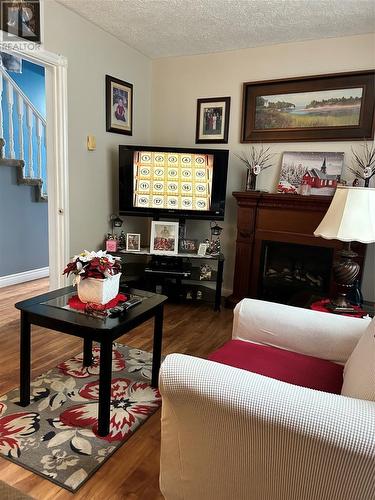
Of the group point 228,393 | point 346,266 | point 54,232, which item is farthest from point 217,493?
point 54,232

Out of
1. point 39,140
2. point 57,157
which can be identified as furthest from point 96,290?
point 39,140

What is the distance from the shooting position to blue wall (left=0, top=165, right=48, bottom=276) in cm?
405

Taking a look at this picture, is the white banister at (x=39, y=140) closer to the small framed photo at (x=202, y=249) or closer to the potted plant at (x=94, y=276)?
the small framed photo at (x=202, y=249)

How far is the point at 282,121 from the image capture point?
3.48 m

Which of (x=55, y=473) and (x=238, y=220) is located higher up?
(x=238, y=220)

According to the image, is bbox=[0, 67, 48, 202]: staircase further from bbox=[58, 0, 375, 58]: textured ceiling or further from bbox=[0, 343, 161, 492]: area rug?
bbox=[0, 343, 161, 492]: area rug

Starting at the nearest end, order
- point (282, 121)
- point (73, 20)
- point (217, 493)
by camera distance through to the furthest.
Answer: point (217, 493) < point (73, 20) < point (282, 121)

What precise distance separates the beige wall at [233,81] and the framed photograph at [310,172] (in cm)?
7

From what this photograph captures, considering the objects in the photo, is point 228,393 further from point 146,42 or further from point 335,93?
point 146,42

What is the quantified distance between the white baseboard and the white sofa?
343 centimetres

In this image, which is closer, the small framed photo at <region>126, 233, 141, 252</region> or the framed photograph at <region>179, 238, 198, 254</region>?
the small framed photo at <region>126, 233, 141, 252</region>

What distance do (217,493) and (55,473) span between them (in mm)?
736

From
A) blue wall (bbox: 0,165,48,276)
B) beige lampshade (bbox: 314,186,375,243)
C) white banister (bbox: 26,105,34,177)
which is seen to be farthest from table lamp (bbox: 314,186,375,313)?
white banister (bbox: 26,105,34,177)

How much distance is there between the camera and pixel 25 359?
6.23 feet
